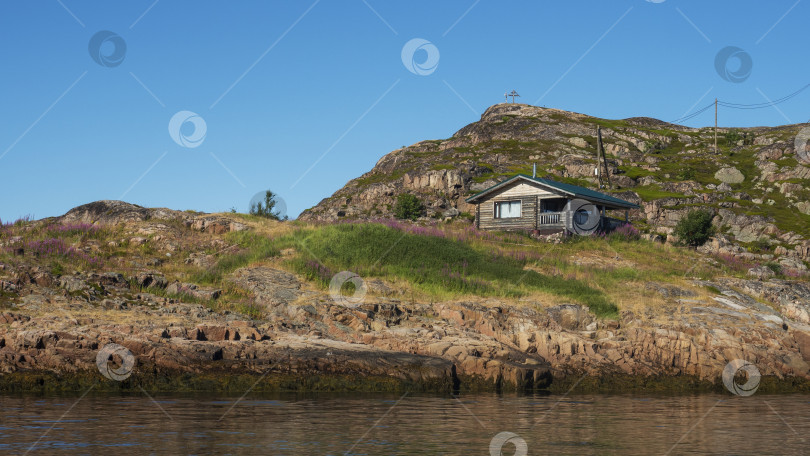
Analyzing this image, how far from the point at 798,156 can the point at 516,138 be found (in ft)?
154

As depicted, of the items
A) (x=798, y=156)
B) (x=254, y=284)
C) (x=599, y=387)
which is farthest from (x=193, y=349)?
(x=798, y=156)

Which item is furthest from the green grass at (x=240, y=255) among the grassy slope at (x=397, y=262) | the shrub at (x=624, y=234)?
the shrub at (x=624, y=234)

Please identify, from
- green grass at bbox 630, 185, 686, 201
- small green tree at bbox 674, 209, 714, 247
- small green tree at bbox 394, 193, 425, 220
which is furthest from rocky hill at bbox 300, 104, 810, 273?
small green tree at bbox 394, 193, 425, 220

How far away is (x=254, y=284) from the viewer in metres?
30.6

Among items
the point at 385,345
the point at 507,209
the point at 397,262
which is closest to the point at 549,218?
the point at 507,209

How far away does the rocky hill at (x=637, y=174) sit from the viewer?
7981cm

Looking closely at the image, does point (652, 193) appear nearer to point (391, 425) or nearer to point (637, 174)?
point (637, 174)

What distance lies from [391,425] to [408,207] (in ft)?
238

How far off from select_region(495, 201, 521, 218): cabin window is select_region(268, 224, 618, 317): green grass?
16.2m

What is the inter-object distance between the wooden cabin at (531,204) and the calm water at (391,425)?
33601 millimetres

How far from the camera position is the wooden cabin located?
177 feet

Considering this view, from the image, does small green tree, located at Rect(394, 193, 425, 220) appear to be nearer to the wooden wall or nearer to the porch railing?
the wooden wall

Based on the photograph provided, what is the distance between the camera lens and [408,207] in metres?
87.2

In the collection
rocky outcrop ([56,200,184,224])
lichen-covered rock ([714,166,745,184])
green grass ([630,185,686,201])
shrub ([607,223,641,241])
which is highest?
lichen-covered rock ([714,166,745,184])
